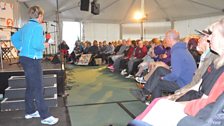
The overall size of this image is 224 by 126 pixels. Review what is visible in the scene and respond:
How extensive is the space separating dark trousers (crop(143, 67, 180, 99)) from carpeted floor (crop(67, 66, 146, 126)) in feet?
1.35

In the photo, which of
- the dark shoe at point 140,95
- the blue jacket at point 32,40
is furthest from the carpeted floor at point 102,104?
the blue jacket at point 32,40

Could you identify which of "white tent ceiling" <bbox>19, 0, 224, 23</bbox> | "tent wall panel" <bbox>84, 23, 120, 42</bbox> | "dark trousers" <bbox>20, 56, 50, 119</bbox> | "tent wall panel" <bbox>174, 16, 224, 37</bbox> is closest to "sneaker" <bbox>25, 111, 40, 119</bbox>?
"dark trousers" <bbox>20, 56, 50, 119</bbox>

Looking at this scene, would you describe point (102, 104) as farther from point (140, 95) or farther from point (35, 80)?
point (35, 80)

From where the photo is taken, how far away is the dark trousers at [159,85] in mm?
3177

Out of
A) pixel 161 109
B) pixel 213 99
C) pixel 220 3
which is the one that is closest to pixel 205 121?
pixel 213 99

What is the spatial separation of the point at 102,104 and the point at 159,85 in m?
1.17

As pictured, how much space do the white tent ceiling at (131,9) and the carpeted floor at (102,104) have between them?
6.68 m

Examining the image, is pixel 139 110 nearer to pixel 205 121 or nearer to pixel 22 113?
pixel 22 113

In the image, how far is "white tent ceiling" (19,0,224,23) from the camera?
11508 millimetres

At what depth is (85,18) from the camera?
13703 mm

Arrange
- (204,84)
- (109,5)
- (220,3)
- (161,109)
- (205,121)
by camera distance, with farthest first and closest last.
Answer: (109,5) < (220,3) < (204,84) < (161,109) < (205,121)

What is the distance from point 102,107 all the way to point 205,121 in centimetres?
273

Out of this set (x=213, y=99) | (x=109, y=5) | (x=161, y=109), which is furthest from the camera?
(x=109, y=5)

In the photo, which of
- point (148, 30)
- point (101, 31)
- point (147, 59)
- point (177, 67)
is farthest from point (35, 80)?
point (148, 30)
